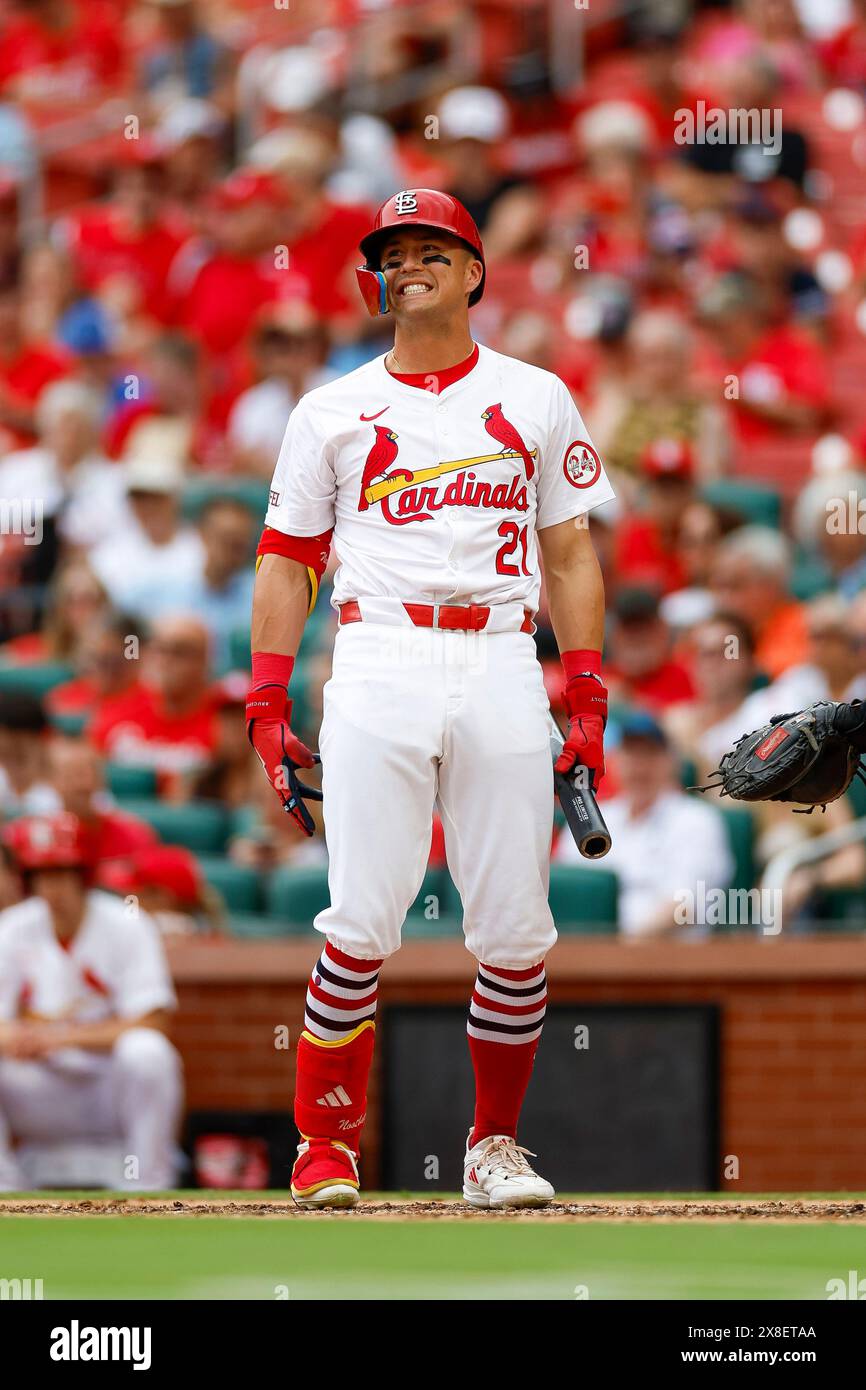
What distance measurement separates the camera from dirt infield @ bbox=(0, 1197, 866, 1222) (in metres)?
5.10

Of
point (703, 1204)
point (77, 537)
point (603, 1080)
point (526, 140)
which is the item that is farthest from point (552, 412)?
point (526, 140)

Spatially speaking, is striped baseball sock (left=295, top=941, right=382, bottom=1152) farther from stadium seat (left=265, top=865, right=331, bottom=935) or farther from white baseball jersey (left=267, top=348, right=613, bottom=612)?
stadium seat (left=265, top=865, right=331, bottom=935)

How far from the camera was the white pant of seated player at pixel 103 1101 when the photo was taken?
724cm

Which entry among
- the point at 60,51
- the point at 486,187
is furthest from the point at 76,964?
the point at 60,51

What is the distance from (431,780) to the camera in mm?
5000

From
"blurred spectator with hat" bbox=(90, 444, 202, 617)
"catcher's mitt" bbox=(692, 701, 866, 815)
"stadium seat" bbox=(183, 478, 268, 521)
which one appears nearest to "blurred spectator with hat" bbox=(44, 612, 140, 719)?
"blurred spectator with hat" bbox=(90, 444, 202, 617)

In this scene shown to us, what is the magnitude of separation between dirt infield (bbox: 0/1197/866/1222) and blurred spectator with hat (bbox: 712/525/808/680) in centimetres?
360

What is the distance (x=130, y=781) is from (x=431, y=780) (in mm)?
3981

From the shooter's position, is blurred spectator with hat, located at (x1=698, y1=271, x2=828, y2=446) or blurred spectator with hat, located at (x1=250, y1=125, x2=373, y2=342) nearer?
blurred spectator with hat, located at (x1=698, y1=271, x2=828, y2=446)

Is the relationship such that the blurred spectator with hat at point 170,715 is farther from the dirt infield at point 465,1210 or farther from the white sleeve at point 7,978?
the dirt infield at point 465,1210

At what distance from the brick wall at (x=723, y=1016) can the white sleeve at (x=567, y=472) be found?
2.58 meters

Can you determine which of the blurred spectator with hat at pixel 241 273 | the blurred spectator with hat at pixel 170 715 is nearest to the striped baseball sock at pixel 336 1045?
the blurred spectator with hat at pixel 170 715

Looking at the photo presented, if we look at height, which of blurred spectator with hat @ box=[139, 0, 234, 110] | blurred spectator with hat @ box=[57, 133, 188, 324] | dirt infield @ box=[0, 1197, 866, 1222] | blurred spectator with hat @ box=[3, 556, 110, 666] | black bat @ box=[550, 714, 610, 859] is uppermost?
blurred spectator with hat @ box=[139, 0, 234, 110]

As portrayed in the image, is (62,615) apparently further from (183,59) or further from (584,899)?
(183,59)
